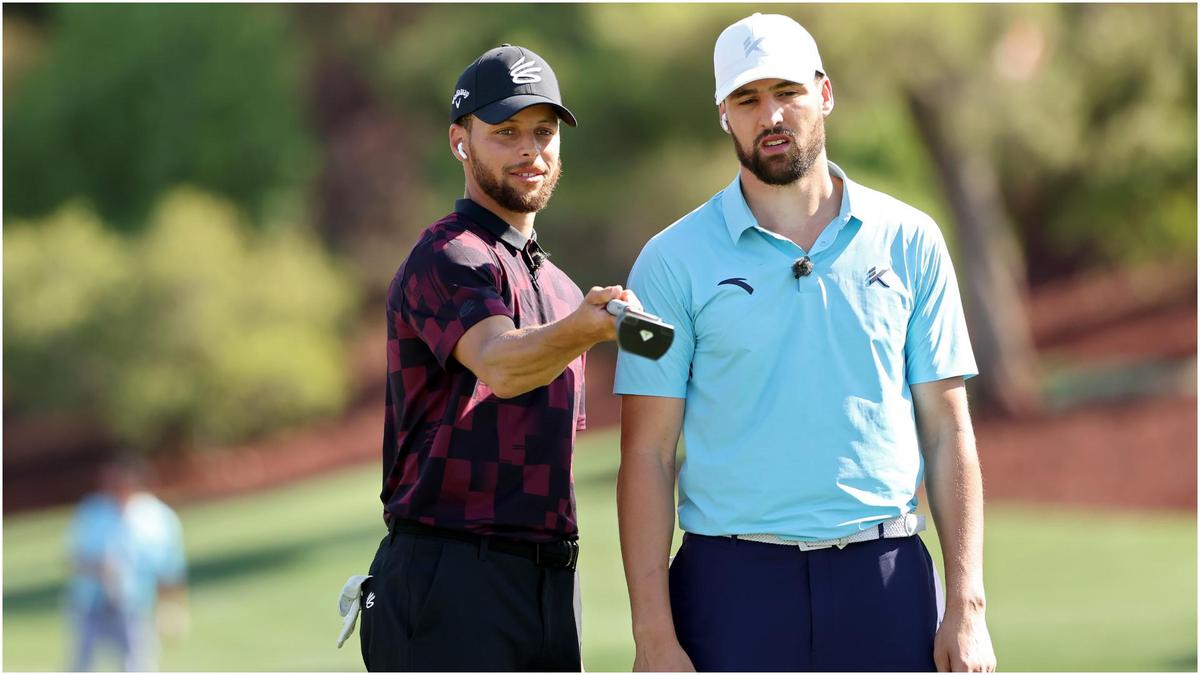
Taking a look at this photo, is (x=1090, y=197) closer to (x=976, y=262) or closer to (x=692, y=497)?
(x=976, y=262)

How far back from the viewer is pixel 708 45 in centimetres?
1678

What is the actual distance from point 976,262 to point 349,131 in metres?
16.5

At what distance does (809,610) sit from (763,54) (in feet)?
4.30

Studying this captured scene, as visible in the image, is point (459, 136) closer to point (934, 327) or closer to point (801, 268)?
point (801, 268)

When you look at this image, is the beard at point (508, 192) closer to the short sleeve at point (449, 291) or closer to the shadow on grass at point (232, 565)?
the short sleeve at point (449, 291)

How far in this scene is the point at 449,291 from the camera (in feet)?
11.8

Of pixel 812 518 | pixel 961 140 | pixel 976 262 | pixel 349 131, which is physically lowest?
pixel 812 518

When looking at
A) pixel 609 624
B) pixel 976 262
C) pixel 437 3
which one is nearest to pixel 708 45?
pixel 976 262

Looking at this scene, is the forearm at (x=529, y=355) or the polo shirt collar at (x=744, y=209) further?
the polo shirt collar at (x=744, y=209)

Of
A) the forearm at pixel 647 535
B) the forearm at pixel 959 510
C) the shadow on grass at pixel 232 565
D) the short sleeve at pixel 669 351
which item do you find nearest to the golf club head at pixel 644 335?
the short sleeve at pixel 669 351

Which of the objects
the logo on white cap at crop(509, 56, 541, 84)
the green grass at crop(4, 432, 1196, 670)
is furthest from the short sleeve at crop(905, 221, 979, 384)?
the green grass at crop(4, 432, 1196, 670)

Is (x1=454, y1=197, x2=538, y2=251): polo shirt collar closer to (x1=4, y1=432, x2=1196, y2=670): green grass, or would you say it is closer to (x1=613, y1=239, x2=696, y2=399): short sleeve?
(x1=613, y1=239, x2=696, y2=399): short sleeve

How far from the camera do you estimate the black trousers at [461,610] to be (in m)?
3.65

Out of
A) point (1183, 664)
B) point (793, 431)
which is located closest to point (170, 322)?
point (1183, 664)
